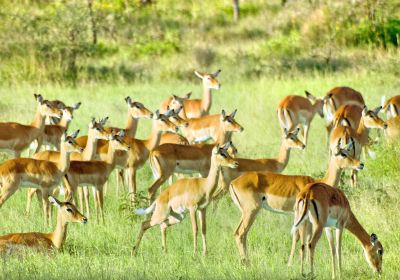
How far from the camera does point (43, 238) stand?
859 cm

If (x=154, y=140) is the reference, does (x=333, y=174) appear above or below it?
below

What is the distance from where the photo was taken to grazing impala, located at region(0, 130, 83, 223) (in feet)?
33.3

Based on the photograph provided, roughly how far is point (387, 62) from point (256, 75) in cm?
287

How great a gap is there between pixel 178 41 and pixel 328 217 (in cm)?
1974

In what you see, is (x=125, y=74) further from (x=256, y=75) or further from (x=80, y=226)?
(x=80, y=226)

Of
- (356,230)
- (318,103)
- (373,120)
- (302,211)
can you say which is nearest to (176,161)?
(373,120)

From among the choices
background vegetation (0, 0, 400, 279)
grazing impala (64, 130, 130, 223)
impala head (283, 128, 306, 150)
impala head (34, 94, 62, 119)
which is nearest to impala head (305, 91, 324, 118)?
background vegetation (0, 0, 400, 279)

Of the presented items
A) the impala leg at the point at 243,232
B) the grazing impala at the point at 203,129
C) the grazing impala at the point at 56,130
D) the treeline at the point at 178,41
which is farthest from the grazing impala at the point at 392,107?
the treeline at the point at 178,41

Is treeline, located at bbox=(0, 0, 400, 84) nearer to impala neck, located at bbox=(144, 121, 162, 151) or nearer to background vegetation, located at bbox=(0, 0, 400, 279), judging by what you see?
background vegetation, located at bbox=(0, 0, 400, 279)

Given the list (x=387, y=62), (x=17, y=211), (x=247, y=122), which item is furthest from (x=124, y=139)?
(x=387, y=62)

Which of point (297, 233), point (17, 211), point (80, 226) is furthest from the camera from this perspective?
point (17, 211)

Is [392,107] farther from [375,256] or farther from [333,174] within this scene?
[375,256]

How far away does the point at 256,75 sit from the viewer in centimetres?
2188

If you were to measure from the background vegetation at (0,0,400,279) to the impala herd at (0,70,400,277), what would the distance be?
248 millimetres
